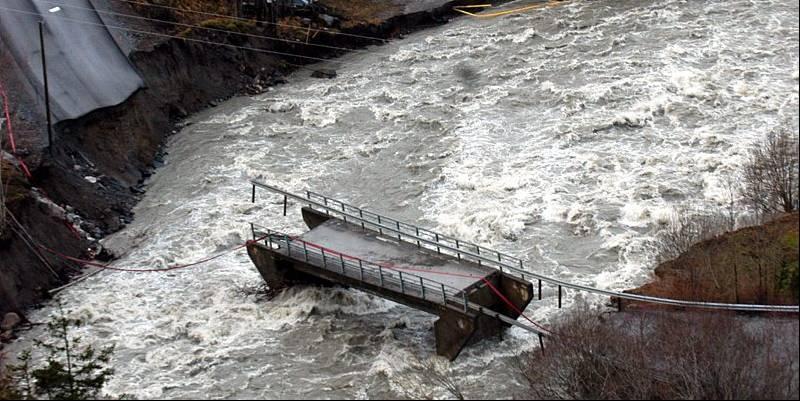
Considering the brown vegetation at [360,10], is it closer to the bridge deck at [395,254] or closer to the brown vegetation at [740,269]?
the bridge deck at [395,254]

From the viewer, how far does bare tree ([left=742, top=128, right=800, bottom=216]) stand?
26.2m

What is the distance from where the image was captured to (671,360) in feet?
66.2

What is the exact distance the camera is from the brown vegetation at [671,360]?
1889 centimetres

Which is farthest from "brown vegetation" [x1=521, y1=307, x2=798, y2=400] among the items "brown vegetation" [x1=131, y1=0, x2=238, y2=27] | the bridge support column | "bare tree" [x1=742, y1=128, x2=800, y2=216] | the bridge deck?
"brown vegetation" [x1=131, y1=0, x2=238, y2=27]

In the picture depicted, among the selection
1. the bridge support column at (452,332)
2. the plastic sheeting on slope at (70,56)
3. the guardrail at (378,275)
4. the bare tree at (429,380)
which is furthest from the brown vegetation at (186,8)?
the bare tree at (429,380)

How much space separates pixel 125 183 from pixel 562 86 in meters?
17.1

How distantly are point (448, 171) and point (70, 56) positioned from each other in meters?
15.8

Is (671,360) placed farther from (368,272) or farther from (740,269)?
(368,272)

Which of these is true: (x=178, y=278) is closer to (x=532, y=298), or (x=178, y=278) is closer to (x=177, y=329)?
(x=177, y=329)

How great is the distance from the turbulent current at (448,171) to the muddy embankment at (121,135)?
100 cm

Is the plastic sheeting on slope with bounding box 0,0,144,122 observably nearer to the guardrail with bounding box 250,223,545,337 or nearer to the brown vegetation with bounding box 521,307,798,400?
the guardrail with bounding box 250,223,545,337

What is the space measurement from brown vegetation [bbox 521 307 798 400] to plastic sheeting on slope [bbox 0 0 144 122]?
22112 millimetres

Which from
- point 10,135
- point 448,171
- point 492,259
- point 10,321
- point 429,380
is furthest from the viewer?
point 448,171

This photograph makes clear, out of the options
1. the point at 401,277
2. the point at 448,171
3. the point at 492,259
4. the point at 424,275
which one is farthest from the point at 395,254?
the point at 448,171
